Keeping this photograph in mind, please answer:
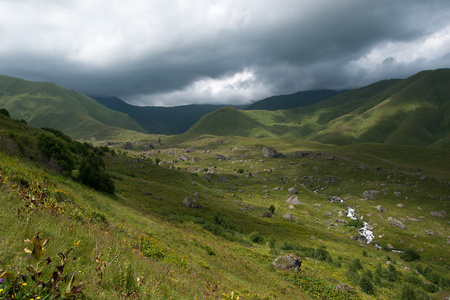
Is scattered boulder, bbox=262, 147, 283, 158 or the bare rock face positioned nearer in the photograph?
the bare rock face

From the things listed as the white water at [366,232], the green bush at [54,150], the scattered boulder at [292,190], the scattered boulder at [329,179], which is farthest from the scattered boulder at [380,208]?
the green bush at [54,150]

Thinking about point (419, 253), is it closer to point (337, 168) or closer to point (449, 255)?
point (449, 255)

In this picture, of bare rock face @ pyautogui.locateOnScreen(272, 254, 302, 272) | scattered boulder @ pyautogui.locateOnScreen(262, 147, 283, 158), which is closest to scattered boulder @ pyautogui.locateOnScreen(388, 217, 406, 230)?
bare rock face @ pyautogui.locateOnScreen(272, 254, 302, 272)

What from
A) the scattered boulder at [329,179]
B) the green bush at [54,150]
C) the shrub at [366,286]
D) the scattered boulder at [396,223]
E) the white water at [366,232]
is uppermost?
the green bush at [54,150]

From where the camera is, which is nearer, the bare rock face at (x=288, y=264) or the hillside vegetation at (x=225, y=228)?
the hillside vegetation at (x=225, y=228)

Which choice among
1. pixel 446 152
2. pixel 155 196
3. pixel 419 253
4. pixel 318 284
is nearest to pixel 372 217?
pixel 419 253

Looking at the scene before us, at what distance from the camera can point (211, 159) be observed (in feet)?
614

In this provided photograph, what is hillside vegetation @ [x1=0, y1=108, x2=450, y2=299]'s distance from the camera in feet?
17.0

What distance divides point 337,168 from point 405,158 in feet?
178

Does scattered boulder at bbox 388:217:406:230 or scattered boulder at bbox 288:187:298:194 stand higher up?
scattered boulder at bbox 288:187:298:194

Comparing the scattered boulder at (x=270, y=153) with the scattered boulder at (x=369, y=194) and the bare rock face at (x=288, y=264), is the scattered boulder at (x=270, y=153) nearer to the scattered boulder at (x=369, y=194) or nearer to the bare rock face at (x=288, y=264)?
the scattered boulder at (x=369, y=194)

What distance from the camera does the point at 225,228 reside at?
140ft

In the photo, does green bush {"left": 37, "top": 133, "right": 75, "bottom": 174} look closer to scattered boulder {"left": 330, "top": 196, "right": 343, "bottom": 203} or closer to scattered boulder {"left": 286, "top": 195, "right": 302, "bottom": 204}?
scattered boulder {"left": 286, "top": 195, "right": 302, "bottom": 204}

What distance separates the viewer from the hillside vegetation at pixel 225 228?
17.0ft
